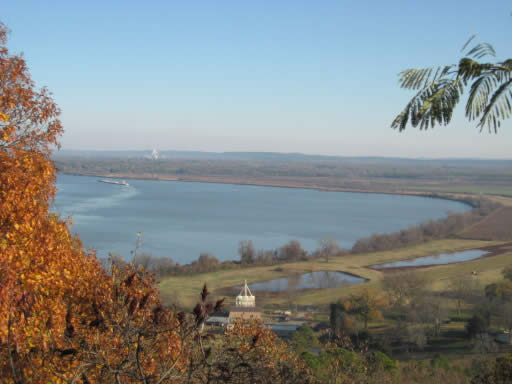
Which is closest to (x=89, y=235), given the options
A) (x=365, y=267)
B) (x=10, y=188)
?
(x=365, y=267)

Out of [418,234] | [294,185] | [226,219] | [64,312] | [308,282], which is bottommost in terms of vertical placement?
[308,282]

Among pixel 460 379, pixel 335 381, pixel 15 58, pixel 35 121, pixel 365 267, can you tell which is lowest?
pixel 365 267

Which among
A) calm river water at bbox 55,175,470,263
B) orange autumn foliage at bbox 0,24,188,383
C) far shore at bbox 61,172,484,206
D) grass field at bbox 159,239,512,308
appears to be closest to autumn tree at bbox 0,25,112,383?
orange autumn foliage at bbox 0,24,188,383

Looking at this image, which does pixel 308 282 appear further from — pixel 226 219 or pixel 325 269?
pixel 226 219

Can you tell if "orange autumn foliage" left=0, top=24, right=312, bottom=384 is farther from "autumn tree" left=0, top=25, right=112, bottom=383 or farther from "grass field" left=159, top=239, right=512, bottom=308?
"grass field" left=159, top=239, right=512, bottom=308

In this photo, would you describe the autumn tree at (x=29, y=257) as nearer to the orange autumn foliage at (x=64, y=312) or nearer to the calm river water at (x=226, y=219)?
the orange autumn foliage at (x=64, y=312)

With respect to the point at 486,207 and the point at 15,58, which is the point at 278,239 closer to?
the point at 486,207

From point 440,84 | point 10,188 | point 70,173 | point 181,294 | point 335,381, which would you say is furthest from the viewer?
point 70,173

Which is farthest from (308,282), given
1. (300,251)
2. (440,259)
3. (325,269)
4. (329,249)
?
(440,259)
